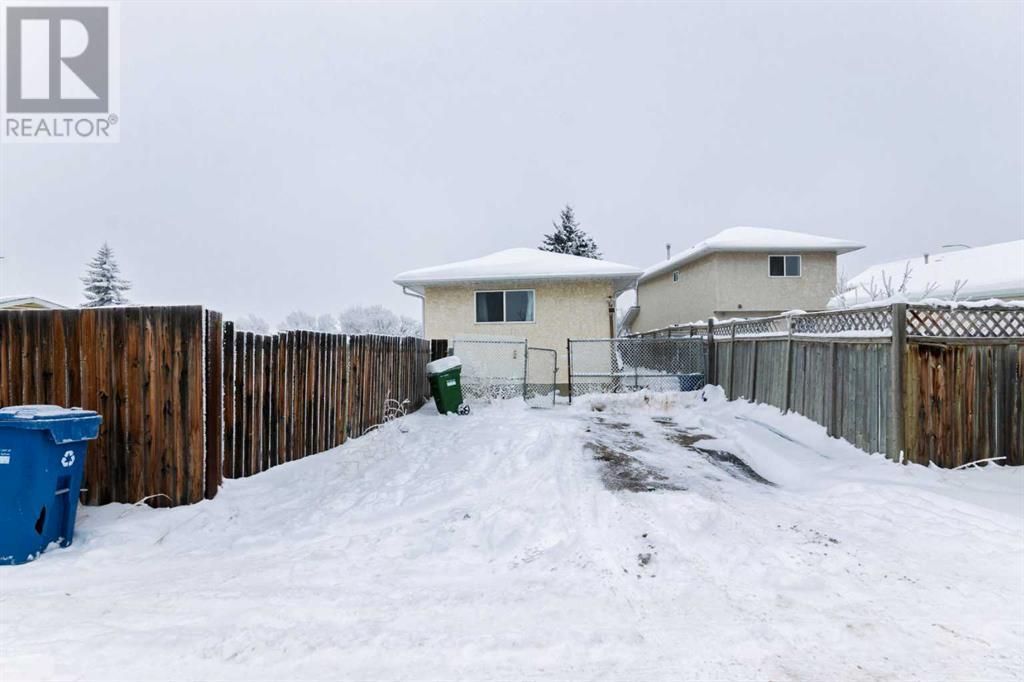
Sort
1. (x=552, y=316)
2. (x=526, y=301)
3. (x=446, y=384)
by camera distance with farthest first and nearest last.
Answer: (x=526, y=301) → (x=552, y=316) → (x=446, y=384)

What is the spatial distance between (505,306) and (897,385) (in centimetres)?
1000

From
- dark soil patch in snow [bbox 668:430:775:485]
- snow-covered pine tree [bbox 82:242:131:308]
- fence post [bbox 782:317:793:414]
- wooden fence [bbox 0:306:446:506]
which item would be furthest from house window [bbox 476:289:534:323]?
snow-covered pine tree [bbox 82:242:131:308]

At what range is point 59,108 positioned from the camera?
10.3 meters

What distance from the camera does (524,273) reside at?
45.3 feet

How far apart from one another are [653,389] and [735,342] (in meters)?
2.34

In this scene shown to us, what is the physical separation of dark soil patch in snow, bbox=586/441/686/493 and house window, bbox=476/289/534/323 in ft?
24.6

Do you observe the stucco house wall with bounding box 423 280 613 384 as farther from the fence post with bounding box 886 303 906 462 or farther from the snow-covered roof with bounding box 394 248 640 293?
the fence post with bounding box 886 303 906 462

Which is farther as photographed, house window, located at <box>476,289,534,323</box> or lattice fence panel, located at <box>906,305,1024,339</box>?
house window, located at <box>476,289,534,323</box>

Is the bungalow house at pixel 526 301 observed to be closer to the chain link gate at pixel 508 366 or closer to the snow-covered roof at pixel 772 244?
the chain link gate at pixel 508 366

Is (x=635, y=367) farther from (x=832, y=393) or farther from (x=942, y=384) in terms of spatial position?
(x=942, y=384)

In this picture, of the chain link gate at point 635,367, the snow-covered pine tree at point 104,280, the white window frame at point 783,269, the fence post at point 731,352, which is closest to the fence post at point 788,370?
the fence post at point 731,352

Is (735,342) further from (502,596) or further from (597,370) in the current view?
(502,596)

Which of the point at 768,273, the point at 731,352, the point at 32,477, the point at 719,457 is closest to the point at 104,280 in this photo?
the point at 32,477

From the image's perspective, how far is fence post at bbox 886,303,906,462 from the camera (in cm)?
557
